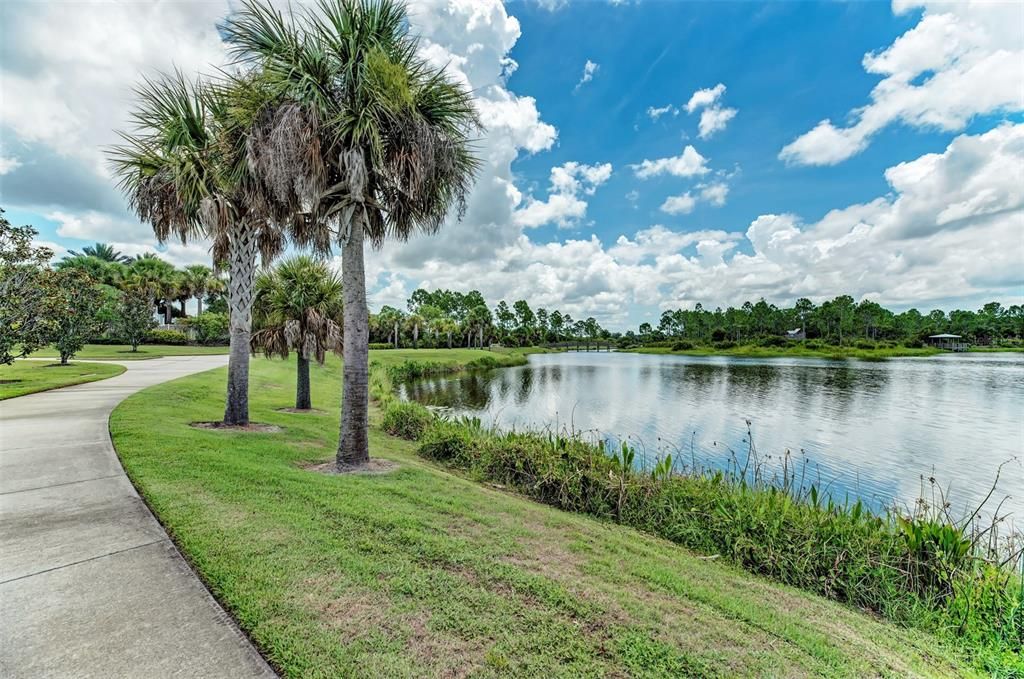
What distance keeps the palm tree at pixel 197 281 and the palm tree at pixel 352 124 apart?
5242cm

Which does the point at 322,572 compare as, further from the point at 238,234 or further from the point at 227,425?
the point at 238,234

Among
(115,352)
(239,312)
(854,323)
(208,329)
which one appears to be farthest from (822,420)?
(854,323)

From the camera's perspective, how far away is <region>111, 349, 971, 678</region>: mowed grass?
2559mm

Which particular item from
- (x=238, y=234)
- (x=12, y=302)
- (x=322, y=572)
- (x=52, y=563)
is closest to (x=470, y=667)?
(x=322, y=572)

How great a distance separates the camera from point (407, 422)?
11961mm

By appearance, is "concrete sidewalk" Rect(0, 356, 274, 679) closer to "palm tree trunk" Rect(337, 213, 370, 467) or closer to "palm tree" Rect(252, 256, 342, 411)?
"palm tree trunk" Rect(337, 213, 370, 467)

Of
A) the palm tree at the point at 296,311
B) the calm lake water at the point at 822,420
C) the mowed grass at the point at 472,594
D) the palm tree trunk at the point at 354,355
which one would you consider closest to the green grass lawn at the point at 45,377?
the palm tree at the point at 296,311

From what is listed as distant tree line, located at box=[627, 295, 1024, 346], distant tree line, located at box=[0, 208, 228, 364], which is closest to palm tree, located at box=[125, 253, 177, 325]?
distant tree line, located at box=[0, 208, 228, 364]

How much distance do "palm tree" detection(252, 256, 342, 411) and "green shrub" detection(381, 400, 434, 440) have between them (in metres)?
2.55

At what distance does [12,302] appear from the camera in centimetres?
1274

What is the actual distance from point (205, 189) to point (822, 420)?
65.1ft

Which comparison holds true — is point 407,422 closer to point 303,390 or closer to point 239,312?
point 303,390

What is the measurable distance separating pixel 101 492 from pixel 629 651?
5589mm

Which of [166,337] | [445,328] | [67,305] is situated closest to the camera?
[67,305]
